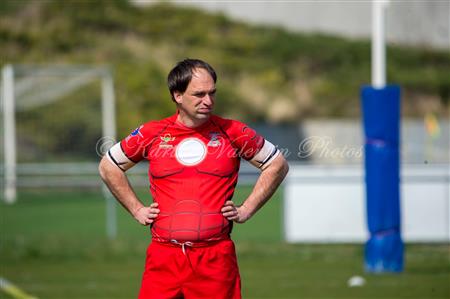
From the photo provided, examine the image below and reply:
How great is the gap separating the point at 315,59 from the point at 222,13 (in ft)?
12.3

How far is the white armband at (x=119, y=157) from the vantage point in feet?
17.0

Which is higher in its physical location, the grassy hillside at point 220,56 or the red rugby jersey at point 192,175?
the grassy hillside at point 220,56

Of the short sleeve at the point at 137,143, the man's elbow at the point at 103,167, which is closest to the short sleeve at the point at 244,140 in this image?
the short sleeve at the point at 137,143

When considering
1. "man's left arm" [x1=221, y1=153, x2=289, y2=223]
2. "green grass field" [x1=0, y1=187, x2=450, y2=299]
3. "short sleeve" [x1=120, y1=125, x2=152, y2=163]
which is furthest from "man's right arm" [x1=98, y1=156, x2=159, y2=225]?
"green grass field" [x1=0, y1=187, x2=450, y2=299]

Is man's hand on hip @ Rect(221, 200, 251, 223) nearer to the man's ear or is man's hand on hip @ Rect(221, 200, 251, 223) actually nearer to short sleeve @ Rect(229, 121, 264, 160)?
short sleeve @ Rect(229, 121, 264, 160)

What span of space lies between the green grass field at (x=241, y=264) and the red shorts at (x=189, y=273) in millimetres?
5015

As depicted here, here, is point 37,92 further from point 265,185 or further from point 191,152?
point 191,152

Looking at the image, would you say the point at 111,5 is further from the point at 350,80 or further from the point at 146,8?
the point at 350,80

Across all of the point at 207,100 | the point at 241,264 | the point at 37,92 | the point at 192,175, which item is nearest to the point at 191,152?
the point at 192,175

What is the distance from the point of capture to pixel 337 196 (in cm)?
1456

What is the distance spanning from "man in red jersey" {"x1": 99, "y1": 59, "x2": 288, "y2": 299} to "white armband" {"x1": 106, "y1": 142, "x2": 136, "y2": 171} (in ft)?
0.48

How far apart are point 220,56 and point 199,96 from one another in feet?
100

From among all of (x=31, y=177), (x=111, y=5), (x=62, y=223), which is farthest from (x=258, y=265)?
(x=111, y=5)

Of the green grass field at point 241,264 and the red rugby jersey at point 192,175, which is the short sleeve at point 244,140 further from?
the green grass field at point 241,264
